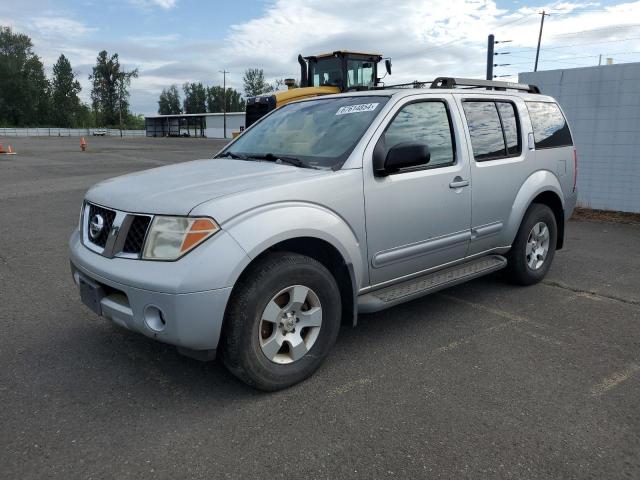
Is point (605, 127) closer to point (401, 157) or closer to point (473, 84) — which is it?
point (473, 84)

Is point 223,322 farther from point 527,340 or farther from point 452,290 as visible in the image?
point 452,290

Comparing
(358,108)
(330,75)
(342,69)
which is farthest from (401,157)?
(330,75)

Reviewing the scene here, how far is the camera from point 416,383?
126 inches

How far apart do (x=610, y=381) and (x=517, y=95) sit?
284cm

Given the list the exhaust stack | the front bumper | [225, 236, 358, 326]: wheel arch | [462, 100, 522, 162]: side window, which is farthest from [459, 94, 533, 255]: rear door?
the exhaust stack

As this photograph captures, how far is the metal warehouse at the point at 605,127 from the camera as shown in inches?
339

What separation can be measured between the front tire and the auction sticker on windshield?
1307mm

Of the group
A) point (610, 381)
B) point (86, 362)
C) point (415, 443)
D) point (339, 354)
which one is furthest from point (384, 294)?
point (86, 362)

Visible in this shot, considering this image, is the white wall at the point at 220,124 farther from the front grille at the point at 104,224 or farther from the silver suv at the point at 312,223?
the front grille at the point at 104,224

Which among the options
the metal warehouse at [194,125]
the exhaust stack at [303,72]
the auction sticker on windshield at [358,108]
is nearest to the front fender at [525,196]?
the auction sticker on windshield at [358,108]

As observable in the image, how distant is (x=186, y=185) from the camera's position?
3.14m

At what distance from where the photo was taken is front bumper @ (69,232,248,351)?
105 inches

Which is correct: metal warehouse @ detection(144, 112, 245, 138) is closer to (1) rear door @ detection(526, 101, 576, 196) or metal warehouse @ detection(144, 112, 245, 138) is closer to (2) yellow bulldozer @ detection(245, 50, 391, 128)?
(2) yellow bulldozer @ detection(245, 50, 391, 128)

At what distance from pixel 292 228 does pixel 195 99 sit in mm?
135969
